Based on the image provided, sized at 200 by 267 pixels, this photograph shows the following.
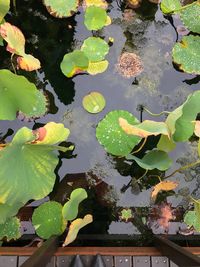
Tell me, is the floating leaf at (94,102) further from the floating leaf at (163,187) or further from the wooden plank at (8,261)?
the wooden plank at (8,261)

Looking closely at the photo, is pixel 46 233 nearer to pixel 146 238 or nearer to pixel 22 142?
pixel 146 238

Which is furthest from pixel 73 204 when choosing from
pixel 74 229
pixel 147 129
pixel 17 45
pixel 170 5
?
pixel 170 5

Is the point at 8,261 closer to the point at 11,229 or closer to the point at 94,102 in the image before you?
the point at 11,229

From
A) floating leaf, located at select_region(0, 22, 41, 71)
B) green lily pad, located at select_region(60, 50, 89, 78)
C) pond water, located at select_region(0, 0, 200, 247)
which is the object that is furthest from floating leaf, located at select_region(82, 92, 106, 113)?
floating leaf, located at select_region(0, 22, 41, 71)

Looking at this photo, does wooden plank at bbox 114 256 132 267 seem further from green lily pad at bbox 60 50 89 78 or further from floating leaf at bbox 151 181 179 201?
green lily pad at bbox 60 50 89 78

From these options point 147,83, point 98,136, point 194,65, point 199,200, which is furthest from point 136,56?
point 199,200
